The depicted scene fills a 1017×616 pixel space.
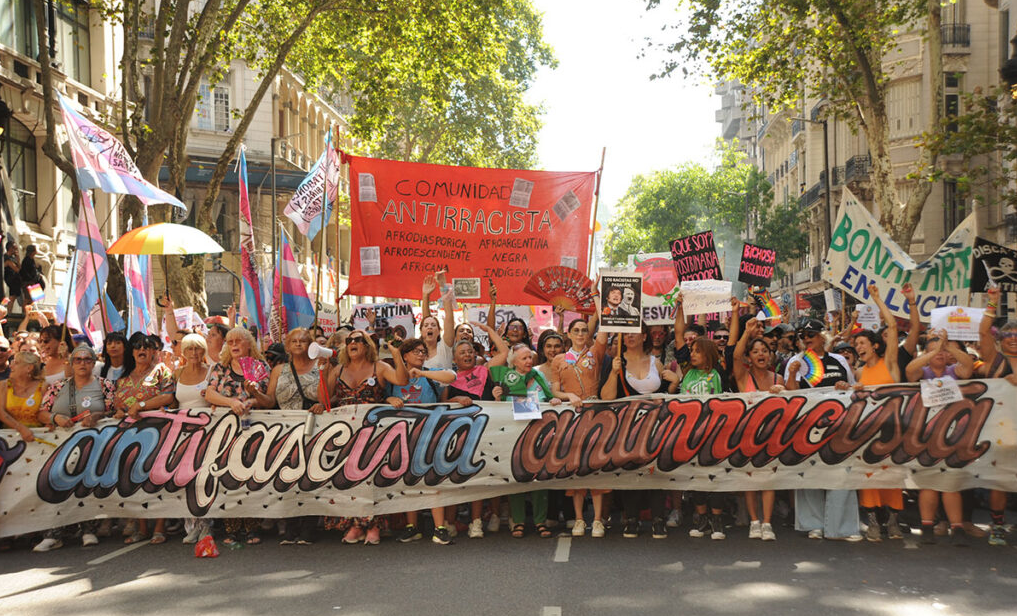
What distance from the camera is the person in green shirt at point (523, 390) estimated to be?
8.77 m

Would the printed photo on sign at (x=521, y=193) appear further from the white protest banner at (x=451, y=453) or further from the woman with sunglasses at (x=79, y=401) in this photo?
the woman with sunglasses at (x=79, y=401)

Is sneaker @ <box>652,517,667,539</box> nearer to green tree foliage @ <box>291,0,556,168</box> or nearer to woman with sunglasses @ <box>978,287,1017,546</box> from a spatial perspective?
woman with sunglasses @ <box>978,287,1017,546</box>

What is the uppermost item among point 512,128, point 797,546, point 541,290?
point 512,128

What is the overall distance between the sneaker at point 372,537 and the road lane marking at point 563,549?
1367 millimetres

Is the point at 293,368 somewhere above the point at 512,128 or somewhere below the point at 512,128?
below

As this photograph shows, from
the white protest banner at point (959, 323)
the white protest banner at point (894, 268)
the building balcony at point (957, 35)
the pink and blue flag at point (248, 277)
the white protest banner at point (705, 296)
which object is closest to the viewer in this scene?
the white protest banner at point (959, 323)

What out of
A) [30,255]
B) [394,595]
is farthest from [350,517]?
[30,255]

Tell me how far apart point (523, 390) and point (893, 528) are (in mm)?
2968

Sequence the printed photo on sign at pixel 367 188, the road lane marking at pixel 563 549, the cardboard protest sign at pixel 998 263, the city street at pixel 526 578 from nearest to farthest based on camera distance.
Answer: the city street at pixel 526 578 < the road lane marking at pixel 563 549 < the cardboard protest sign at pixel 998 263 < the printed photo on sign at pixel 367 188

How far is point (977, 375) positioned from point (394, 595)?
5.11 meters

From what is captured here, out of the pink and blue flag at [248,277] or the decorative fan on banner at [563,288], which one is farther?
the pink and blue flag at [248,277]

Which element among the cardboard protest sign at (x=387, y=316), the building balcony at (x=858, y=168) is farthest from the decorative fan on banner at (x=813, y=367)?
the building balcony at (x=858, y=168)

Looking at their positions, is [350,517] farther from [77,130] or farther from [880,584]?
[77,130]

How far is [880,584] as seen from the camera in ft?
22.3
